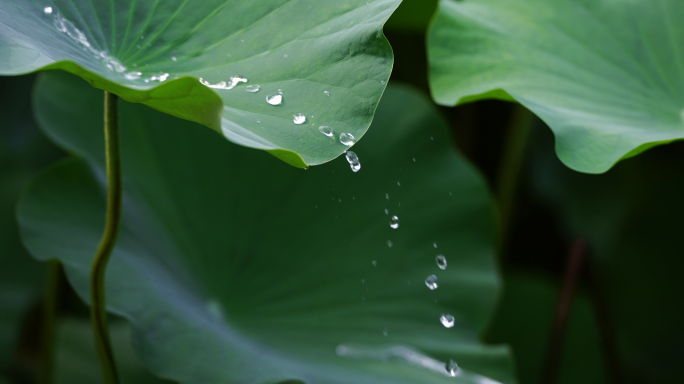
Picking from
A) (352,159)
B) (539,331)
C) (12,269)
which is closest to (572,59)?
(352,159)

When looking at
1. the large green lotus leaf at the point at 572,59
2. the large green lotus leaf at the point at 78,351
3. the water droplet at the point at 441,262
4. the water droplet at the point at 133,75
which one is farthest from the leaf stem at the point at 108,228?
the large green lotus leaf at the point at 78,351

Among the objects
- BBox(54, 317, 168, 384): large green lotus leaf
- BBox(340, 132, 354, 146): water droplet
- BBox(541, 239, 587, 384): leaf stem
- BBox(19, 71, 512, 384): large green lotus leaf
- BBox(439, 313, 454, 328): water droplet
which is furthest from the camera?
BBox(54, 317, 168, 384): large green lotus leaf

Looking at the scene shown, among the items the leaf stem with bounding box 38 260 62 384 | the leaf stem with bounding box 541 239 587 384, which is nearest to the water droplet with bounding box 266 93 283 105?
the leaf stem with bounding box 38 260 62 384

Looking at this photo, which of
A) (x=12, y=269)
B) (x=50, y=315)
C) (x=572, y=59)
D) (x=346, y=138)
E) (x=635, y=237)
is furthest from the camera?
(x=635, y=237)

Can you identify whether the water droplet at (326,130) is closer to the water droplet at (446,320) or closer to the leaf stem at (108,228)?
the leaf stem at (108,228)

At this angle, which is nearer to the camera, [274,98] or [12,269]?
[274,98]

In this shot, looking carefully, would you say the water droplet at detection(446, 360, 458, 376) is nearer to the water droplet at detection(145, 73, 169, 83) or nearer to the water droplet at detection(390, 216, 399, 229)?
the water droplet at detection(390, 216, 399, 229)

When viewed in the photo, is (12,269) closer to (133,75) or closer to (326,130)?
(133,75)
